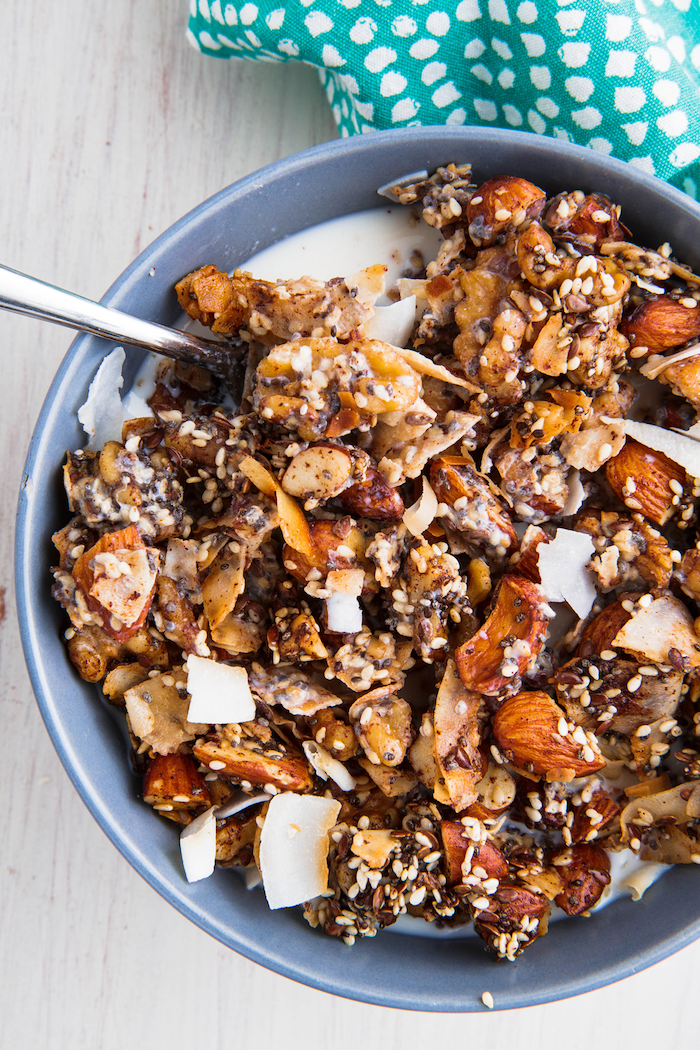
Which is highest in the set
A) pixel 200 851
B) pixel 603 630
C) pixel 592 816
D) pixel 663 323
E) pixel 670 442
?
pixel 663 323

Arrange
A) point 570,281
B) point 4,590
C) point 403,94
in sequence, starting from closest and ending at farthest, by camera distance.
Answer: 1. point 570,281
2. point 403,94
3. point 4,590

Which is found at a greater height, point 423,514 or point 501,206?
point 501,206

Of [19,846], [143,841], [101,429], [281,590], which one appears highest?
[101,429]

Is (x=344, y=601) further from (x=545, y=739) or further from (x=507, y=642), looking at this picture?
(x=545, y=739)

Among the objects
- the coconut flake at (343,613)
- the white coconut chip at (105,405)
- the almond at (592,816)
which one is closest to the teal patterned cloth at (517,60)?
the white coconut chip at (105,405)

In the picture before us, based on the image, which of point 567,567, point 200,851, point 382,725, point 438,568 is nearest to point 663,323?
point 567,567

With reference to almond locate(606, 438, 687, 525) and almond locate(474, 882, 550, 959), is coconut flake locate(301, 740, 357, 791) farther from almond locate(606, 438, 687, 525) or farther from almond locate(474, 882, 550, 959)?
almond locate(606, 438, 687, 525)

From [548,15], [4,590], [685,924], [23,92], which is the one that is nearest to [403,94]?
[548,15]

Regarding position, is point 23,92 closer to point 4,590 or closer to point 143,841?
point 4,590
